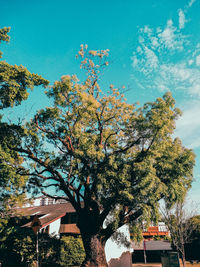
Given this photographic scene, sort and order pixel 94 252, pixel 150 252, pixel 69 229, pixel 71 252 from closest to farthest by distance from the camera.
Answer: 1. pixel 94 252
2. pixel 71 252
3. pixel 69 229
4. pixel 150 252

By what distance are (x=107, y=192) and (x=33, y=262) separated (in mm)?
11699

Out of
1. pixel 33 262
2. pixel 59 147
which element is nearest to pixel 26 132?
pixel 59 147

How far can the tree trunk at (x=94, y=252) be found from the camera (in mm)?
12484

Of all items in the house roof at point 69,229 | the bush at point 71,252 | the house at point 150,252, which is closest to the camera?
the bush at point 71,252

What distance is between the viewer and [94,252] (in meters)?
12.7

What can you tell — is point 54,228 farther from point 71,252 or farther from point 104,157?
point 104,157

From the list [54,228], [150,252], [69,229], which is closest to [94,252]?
[69,229]

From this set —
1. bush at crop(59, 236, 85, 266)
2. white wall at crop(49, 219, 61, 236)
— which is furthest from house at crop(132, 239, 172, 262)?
white wall at crop(49, 219, 61, 236)

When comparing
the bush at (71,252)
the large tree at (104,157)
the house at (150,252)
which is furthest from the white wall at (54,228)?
the house at (150,252)

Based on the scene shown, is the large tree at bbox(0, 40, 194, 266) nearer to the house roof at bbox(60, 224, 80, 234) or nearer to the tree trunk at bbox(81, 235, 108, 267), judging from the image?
the tree trunk at bbox(81, 235, 108, 267)

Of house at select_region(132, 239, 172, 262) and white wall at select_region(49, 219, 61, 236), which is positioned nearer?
white wall at select_region(49, 219, 61, 236)

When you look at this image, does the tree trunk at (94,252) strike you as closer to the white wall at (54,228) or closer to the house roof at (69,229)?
the house roof at (69,229)

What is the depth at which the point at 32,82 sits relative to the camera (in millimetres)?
13234

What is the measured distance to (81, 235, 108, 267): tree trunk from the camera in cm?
1248
